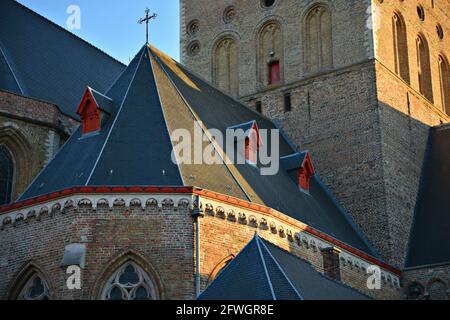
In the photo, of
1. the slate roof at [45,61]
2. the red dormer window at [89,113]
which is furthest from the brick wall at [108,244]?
the slate roof at [45,61]

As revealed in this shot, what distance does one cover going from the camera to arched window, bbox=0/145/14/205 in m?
24.0

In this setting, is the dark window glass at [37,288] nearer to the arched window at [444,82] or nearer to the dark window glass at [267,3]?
the dark window glass at [267,3]

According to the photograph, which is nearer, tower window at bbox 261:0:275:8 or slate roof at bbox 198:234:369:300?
slate roof at bbox 198:234:369:300

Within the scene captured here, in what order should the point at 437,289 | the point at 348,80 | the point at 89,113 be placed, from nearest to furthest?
the point at 89,113
the point at 437,289
the point at 348,80

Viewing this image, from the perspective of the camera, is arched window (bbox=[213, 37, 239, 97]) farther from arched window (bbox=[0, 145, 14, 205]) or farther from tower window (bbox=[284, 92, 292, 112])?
arched window (bbox=[0, 145, 14, 205])

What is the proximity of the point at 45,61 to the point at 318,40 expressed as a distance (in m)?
8.57

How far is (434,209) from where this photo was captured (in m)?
27.2

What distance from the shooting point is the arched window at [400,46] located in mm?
29503

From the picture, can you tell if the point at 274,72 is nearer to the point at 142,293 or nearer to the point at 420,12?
the point at 420,12

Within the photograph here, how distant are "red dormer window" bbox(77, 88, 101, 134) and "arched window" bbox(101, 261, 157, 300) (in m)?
4.10

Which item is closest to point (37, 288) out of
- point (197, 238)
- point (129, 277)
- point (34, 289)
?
point (34, 289)

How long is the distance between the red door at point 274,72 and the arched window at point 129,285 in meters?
12.2

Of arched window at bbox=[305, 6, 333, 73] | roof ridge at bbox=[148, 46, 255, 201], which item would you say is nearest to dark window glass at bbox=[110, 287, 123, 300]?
roof ridge at bbox=[148, 46, 255, 201]

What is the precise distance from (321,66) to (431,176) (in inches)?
191
